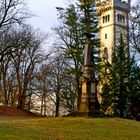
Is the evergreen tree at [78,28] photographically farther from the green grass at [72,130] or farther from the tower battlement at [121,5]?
the tower battlement at [121,5]

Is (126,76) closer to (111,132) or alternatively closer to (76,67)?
(76,67)

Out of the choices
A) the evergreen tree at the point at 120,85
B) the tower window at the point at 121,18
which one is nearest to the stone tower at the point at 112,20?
the tower window at the point at 121,18

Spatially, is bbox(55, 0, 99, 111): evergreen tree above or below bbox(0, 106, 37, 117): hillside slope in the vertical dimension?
above

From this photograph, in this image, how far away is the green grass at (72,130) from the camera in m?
15.5

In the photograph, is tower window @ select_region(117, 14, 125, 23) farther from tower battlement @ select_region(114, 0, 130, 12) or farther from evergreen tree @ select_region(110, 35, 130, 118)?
evergreen tree @ select_region(110, 35, 130, 118)

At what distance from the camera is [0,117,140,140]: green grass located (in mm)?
15486

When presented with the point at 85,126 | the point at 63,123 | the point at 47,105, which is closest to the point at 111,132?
the point at 85,126

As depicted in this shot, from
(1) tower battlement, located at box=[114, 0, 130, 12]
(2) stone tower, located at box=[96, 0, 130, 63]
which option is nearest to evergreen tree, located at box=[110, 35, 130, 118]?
(2) stone tower, located at box=[96, 0, 130, 63]

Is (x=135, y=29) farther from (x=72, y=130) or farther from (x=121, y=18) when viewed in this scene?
(x=121, y=18)

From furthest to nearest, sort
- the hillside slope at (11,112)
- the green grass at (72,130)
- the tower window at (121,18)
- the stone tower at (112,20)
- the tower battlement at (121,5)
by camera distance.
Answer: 1. the tower battlement at (121,5)
2. the tower window at (121,18)
3. the stone tower at (112,20)
4. the hillside slope at (11,112)
5. the green grass at (72,130)

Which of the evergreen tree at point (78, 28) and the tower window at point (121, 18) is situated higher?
the tower window at point (121, 18)

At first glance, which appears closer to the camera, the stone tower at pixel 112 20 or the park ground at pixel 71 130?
the park ground at pixel 71 130

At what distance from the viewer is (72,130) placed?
1883cm

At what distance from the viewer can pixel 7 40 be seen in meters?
41.8
